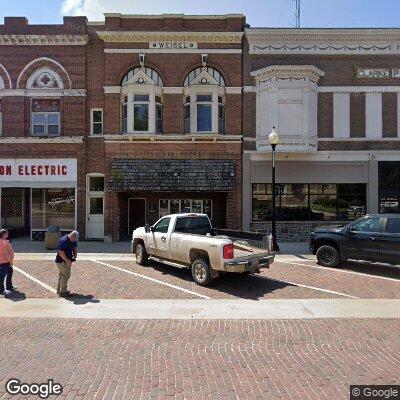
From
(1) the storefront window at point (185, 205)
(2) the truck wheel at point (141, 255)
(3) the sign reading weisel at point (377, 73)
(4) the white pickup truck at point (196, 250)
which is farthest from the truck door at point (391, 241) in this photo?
(3) the sign reading weisel at point (377, 73)

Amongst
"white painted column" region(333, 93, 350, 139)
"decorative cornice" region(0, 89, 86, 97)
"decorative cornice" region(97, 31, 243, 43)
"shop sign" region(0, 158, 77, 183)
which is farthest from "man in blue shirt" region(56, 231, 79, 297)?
"white painted column" region(333, 93, 350, 139)

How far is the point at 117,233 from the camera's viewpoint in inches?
696

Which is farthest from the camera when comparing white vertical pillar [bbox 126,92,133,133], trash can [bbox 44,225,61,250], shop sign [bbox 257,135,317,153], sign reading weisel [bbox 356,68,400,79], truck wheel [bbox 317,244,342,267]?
sign reading weisel [bbox 356,68,400,79]

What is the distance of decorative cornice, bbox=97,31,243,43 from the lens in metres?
17.6

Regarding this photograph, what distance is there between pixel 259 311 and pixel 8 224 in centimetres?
1655

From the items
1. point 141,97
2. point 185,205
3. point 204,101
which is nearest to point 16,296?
point 185,205

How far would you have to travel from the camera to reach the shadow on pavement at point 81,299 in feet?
26.2

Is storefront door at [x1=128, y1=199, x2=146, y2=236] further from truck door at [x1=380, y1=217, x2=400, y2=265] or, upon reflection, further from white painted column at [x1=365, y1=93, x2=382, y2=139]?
white painted column at [x1=365, y1=93, x2=382, y2=139]

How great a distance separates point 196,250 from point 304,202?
10047 mm

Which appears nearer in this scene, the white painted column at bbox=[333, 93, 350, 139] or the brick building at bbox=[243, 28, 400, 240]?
the brick building at bbox=[243, 28, 400, 240]

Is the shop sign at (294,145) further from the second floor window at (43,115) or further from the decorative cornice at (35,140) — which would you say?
the second floor window at (43,115)

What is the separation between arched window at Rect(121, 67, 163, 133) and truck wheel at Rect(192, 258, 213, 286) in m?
9.73

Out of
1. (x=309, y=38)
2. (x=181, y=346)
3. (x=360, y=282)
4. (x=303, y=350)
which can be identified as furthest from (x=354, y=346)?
(x=309, y=38)

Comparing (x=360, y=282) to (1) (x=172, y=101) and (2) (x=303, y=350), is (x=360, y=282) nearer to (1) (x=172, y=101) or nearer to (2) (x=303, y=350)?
(2) (x=303, y=350)
